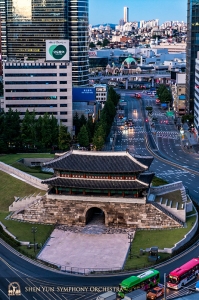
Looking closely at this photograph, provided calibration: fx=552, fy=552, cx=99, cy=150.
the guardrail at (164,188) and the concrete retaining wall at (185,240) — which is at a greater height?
the guardrail at (164,188)

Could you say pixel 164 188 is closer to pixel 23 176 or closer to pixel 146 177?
pixel 146 177

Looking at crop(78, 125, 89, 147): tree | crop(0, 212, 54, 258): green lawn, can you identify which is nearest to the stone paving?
crop(0, 212, 54, 258): green lawn

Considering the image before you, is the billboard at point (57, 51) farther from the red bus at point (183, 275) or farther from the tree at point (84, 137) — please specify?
the red bus at point (183, 275)

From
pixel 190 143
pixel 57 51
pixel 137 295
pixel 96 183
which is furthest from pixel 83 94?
pixel 137 295

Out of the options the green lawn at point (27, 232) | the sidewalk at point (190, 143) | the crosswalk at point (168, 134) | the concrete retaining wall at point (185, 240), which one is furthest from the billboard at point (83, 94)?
the concrete retaining wall at point (185, 240)

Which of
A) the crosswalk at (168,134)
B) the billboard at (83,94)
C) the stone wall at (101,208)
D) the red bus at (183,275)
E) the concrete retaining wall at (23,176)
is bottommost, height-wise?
the red bus at (183,275)

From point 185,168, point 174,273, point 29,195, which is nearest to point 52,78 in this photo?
point 185,168
